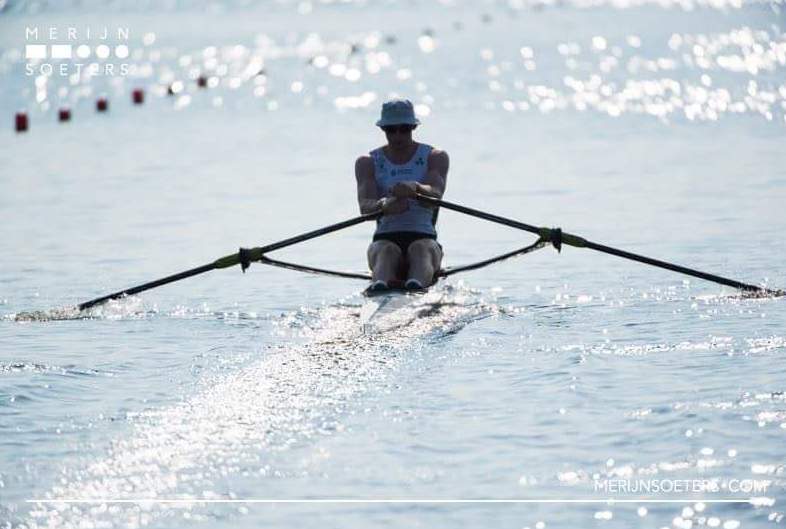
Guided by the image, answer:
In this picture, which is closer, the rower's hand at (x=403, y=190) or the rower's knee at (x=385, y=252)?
the rower's hand at (x=403, y=190)

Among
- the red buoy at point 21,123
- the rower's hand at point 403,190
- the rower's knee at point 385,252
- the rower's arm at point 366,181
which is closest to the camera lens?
the rower's hand at point 403,190

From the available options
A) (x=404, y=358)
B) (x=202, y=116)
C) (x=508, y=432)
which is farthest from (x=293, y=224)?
(x=202, y=116)

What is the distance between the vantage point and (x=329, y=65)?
72.1m

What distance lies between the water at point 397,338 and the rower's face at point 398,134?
1.86 metres

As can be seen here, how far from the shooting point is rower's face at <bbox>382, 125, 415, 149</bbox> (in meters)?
16.5

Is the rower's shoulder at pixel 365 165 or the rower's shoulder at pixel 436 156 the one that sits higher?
the rower's shoulder at pixel 436 156

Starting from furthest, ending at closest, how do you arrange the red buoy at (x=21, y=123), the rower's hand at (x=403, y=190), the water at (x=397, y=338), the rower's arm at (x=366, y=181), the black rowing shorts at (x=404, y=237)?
the red buoy at (x=21, y=123)
the rower's arm at (x=366, y=181)
the black rowing shorts at (x=404, y=237)
the rower's hand at (x=403, y=190)
the water at (x=397, y=338)

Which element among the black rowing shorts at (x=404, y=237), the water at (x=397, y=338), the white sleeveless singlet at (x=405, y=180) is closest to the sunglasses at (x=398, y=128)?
the white sleeveless singlet at (x=405, y=180)

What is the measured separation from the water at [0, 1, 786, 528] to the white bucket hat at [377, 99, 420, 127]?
6.75 feet

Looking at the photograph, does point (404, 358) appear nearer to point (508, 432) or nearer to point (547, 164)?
point (508, 432)

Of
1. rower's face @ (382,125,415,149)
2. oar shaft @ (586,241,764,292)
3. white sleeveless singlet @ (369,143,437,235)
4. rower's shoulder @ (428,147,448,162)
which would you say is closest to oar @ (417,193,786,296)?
oar shaft @ (586,241,764,292)

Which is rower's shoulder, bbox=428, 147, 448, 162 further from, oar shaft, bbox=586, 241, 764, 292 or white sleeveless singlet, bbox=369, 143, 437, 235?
oar shaft, bbox=586, 241, 764, 292

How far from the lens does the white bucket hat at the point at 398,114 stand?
1628cm

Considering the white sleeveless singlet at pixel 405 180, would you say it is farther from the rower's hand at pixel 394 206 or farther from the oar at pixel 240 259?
the rower's hand at pixel 394 206
